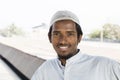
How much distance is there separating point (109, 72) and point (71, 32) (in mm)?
423

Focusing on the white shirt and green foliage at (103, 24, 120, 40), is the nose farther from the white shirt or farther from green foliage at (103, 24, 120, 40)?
green foliage at (103, 24, 120, 40)

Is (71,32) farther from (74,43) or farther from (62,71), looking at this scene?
(62,71)

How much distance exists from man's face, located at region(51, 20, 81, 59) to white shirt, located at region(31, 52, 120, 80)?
0.07 metres

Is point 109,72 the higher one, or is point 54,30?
point 54,30

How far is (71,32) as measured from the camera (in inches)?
105

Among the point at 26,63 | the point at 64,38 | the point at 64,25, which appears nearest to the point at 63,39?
the point at 64,38

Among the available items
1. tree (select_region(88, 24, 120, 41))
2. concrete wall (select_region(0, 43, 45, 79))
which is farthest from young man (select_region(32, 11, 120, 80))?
tree (select_region(88, 24, 120, 41))

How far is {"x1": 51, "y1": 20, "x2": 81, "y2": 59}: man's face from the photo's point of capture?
262 centimetres

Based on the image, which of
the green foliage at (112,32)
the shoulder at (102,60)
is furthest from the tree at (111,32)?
the shoulder at (102,60)

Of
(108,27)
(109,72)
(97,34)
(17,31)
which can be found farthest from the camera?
(17,31)

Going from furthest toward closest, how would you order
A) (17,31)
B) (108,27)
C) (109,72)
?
(17,31)
(108,27)
(109,72)

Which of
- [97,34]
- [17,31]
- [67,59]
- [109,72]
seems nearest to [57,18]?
[67,59]

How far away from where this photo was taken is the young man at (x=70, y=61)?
253cm

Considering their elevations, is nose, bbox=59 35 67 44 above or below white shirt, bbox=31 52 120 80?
above
